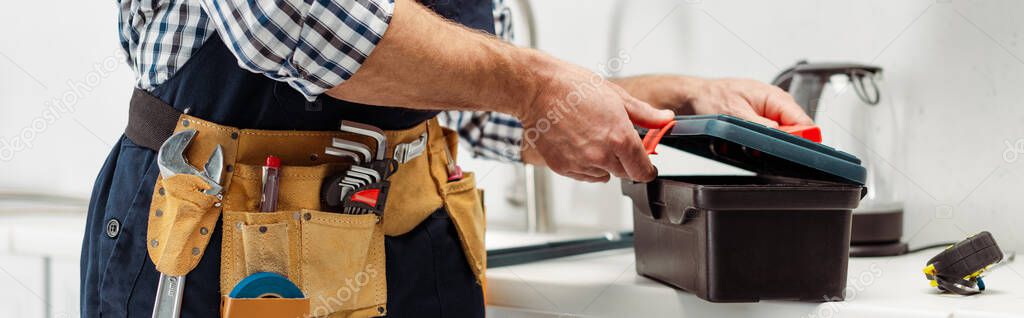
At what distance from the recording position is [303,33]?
688mm

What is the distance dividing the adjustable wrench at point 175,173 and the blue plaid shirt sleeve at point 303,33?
0.40 ft

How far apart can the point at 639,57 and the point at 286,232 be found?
2.98 feet

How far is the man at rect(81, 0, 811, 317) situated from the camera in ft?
2.27

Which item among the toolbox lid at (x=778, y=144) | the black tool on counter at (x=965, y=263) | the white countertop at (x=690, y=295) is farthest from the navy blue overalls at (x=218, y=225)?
the black tool on counter at (x=965, y=263)

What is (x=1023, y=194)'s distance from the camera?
1.19 meters

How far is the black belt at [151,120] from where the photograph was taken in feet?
2.64

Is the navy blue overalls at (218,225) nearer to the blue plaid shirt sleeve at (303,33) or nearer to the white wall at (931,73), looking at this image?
the blue plaid shirt sleeve at (303,33)

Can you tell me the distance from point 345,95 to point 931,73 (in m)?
0.89

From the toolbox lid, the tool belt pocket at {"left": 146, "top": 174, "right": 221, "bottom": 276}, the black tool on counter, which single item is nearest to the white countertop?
the black tool on counter

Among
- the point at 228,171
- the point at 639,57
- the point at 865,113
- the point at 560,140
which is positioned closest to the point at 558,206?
the point at 639,57
